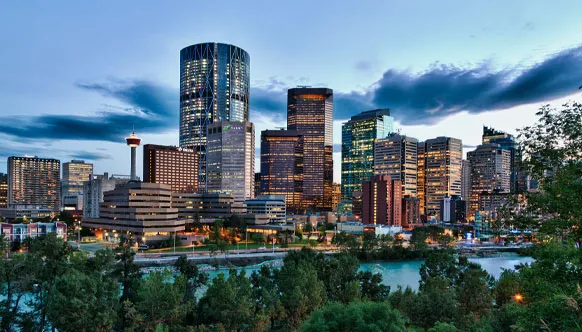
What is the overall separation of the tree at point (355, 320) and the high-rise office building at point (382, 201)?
438 feet

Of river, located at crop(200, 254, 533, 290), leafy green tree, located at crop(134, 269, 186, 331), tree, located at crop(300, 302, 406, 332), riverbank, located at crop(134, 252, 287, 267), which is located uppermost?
tree, located at crop(300, 302, 406, 332)

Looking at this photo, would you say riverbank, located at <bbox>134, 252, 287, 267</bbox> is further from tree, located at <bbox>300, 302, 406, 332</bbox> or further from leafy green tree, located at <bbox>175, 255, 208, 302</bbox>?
tree, located at <bbox>300, 302, 406, 332</bbox>

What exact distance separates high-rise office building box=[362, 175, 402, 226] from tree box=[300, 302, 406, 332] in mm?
133486

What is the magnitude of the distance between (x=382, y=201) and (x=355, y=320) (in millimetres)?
135006

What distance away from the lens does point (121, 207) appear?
104 meters

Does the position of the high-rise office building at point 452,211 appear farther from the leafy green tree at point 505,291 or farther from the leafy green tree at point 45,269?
the leafy green tree at point 45,269

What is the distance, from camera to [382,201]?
15062 cm


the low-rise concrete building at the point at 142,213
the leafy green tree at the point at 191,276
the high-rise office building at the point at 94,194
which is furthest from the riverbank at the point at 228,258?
the high-rise office building at the point at 94,194

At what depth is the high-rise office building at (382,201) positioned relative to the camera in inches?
5910

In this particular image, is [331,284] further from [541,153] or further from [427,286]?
[541,153]

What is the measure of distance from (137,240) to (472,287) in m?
78.7

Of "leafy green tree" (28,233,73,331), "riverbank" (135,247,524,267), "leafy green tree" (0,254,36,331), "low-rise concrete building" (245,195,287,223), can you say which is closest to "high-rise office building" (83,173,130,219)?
"low-rise concrete building" (245,195,287,223)

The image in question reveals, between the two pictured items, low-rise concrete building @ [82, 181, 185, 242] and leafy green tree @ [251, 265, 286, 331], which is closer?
leafy green tree @ [251, 265, 286, 331]

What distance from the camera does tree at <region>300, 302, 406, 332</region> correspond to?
1862 cm
